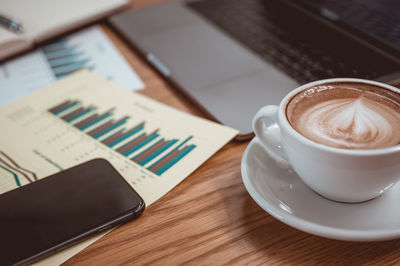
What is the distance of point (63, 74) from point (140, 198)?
1.43 feet

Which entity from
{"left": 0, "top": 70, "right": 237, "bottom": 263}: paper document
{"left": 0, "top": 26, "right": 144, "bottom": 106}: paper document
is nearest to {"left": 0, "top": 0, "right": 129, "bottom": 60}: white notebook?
{"left": 0, "top": 26, "right": 144, "bottom": 106}: paper document

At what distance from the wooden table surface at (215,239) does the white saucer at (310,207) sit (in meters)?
0.02

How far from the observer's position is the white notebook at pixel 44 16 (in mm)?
844

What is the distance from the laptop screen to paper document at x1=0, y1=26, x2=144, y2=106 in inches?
16.0

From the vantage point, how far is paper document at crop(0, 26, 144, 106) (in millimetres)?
729

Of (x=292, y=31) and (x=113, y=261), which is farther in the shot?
(x=292, y=31)

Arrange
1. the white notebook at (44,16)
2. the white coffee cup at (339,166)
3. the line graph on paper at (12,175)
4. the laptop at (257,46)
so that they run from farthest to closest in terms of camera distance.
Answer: the white notebook at (44,16) → the laptop at (257,46) → the line graph on paper at (12,175) → the white coffee cup at (339,166)

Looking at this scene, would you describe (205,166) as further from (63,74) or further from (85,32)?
(85,32)

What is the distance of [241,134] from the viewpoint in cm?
53

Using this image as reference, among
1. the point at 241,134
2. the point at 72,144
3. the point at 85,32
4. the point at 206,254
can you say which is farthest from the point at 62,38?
the point at 206,254

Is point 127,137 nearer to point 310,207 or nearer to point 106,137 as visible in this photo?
point 106,137

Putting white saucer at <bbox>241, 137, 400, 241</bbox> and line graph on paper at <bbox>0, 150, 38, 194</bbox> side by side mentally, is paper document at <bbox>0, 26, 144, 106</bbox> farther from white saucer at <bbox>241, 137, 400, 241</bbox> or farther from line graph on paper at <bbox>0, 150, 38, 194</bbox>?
white saucer at <bbox>241, 137, 400, 241</bbox>

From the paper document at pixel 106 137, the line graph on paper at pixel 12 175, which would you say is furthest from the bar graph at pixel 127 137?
the line graph on paper at pixel 12 175

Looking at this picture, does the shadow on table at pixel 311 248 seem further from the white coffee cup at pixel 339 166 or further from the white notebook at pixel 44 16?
the white notebook at pixel 44 16
